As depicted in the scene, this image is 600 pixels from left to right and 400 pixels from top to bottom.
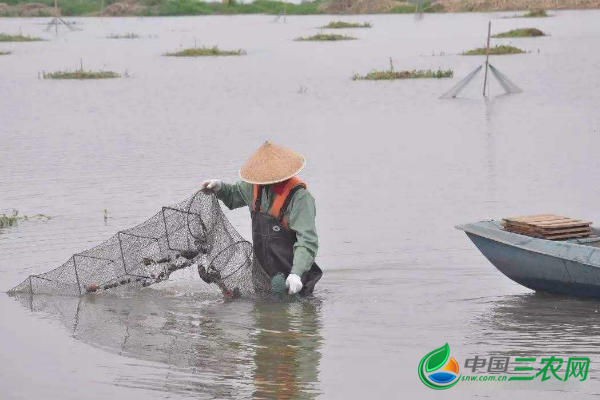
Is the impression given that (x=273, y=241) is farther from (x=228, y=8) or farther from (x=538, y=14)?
(x=228, y=8)

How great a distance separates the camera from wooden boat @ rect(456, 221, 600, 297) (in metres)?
7.40

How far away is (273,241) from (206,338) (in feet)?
2.49

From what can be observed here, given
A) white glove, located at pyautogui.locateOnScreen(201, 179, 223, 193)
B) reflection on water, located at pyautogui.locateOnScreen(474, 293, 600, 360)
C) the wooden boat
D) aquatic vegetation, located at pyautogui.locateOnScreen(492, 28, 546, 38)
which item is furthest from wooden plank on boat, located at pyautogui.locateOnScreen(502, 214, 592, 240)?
aquatic vegetation, located at pyautogui.locateOnScreen(492, 28, 546, 38)

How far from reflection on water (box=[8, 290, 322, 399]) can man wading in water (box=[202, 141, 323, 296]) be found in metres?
0.35

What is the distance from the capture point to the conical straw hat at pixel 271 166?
285 inches

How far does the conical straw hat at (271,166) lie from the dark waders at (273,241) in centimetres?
15

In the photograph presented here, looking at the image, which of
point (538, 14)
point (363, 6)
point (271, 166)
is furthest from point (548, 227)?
point (363, 6)

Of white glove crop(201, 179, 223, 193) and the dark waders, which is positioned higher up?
white glove crop(201, 179, 223, 193)

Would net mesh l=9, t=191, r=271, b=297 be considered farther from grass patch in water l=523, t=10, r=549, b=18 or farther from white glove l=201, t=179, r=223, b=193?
grass patch in water l=523, t=10, r=549, b=18

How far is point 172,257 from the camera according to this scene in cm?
802

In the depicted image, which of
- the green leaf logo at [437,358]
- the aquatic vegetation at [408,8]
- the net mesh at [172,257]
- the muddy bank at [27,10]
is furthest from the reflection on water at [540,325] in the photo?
the muddy bank at [27,10]

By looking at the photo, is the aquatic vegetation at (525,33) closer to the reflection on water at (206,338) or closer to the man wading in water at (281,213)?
the reflection on water at (206,338)

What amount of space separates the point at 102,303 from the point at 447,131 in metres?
11.6

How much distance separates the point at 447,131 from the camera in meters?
18.9
